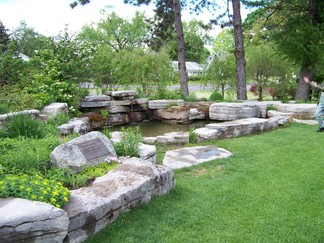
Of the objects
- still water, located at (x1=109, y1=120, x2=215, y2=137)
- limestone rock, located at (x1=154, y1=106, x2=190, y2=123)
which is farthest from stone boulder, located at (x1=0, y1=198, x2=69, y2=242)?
limestone rock, located at (x1=154, y1=106, x2=190, y2=123)

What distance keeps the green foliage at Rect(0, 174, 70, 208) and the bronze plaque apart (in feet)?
4.21

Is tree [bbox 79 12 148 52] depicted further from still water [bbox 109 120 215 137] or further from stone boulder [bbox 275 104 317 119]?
stone boulder [bbox 275 104 317 119]

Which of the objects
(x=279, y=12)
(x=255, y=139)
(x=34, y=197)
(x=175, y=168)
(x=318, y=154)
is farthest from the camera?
(x=279, y=12)

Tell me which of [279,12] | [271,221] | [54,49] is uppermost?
[279,12]

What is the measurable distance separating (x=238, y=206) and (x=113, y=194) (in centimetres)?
149

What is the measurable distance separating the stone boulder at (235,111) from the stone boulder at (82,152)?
6348 mm

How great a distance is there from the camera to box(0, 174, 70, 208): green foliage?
2882 millimetres

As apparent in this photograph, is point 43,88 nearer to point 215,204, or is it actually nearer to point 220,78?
point 215,204

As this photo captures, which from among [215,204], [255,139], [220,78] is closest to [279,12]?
[220,78]

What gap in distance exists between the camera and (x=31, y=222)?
2520mm

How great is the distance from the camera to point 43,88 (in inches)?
387

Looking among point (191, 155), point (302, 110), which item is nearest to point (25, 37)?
point (302, 110)

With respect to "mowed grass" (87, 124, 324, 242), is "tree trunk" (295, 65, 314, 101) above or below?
above

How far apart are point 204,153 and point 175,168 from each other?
1.03 metres
